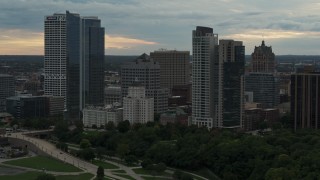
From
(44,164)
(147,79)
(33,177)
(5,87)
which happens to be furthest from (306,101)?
(5,87)

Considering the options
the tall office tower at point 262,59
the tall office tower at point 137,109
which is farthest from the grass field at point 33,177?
the tall office tower at point 262,59

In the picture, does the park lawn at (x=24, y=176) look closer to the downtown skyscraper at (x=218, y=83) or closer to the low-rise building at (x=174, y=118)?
the low-rise building at (x=174, y=118)

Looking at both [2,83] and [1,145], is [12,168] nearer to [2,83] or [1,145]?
[1,145]

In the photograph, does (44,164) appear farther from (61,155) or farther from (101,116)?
(101,116)

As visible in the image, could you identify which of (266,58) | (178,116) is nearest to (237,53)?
(178,116)

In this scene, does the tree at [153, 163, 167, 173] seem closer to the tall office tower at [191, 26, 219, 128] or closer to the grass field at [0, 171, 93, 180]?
the grass field at [0, 171, 93, 180]

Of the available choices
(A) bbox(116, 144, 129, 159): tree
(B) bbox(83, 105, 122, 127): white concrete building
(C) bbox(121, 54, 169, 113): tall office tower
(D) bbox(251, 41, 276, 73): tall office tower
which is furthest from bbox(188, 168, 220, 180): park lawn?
(D) bbox(251, 41, 276, 73): tall office tower
